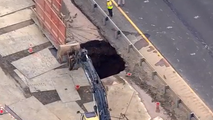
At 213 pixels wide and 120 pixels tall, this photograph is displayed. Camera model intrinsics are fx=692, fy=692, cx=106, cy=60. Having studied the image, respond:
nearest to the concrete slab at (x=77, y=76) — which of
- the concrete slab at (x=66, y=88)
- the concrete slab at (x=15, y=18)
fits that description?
the concrete slab at (x=66, y=88)

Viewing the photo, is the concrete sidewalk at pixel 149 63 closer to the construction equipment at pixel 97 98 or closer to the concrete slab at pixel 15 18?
the concrete slab at pixel 15 18

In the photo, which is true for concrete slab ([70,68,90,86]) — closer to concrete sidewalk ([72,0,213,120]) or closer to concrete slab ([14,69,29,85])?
concrete slab ([14,69,29,85])

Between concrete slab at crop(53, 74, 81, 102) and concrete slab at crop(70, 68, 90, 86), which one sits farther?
concrete slab at crop(70, 68, 90, 86)

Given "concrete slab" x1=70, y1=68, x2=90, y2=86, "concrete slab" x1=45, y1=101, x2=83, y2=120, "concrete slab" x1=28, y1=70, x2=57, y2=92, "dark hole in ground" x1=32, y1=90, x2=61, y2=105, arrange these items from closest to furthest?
"concrete slab" x1=45, y1=101, x2=83, y2=120 → "dark hole in ground" x1=32, y1=90, x2=61, y2=105 → "concrete slab" x1=28, y1=70, x2=57, y2=92 → "concrete slab" x1=70, y1=68, x2=90, y2=86

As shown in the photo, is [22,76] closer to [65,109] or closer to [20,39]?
[20,39]

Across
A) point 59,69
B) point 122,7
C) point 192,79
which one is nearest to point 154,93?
point 192,79

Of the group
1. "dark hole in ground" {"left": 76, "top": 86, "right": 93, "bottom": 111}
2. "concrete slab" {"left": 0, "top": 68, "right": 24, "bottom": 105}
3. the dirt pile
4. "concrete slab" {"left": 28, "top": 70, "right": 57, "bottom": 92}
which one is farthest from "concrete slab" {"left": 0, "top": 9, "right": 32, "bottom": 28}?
"dark hole in ground" {"left": 76, "top": 86, "right": 93, "bottom": 111}
